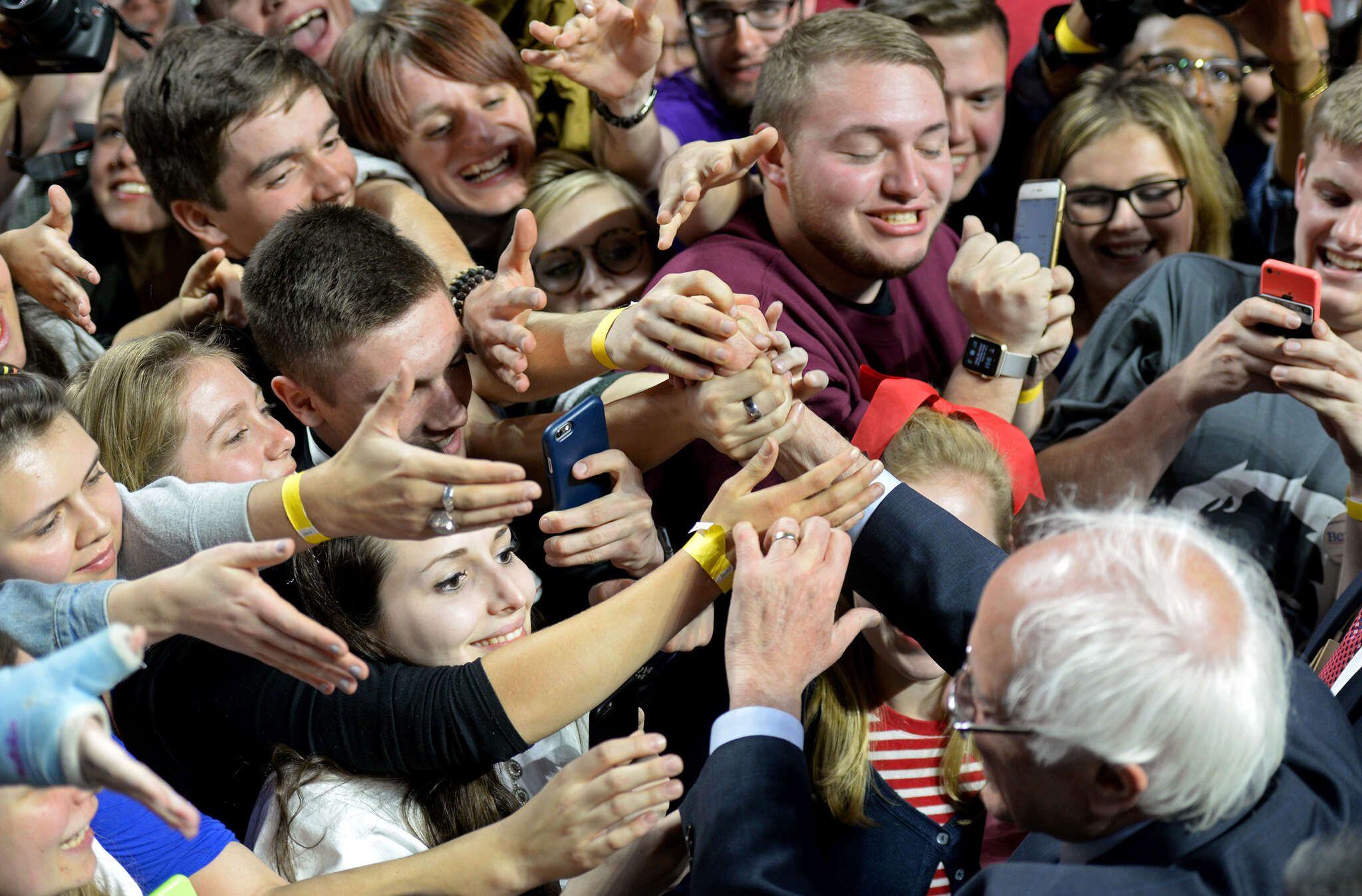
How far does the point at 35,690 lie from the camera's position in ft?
3.48

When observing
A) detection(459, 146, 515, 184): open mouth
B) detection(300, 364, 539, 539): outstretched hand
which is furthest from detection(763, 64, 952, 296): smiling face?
detection(300, 364, 539, 539): outstretched hand

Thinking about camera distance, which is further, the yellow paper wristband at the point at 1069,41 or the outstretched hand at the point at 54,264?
the yellow paper wristband at the point at 1069,41

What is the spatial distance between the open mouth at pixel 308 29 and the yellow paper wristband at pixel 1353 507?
2.58 meters

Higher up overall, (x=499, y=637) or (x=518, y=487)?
(x=518, y=487)

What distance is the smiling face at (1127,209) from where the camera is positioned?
3.14 meters

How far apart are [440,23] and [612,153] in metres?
0.49

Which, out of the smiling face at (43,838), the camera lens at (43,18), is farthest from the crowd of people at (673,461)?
the camera lens at (43,18)

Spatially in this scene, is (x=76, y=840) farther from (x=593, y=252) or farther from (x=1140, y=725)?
(x=593, y=252)

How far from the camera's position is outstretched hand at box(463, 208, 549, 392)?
2166mm

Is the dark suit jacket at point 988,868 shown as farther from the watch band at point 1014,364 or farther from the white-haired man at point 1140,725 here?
the watch band at point 1014,364

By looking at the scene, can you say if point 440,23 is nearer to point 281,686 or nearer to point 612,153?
point 612,153

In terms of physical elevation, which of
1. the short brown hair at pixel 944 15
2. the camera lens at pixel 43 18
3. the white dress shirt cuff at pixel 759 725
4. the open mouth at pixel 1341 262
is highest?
the short brown hair at pixel 944 15

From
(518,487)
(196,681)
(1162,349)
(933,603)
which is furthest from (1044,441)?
(196,681)

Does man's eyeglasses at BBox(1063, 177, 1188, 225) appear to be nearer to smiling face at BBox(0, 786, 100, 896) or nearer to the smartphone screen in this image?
the smartphone screen
